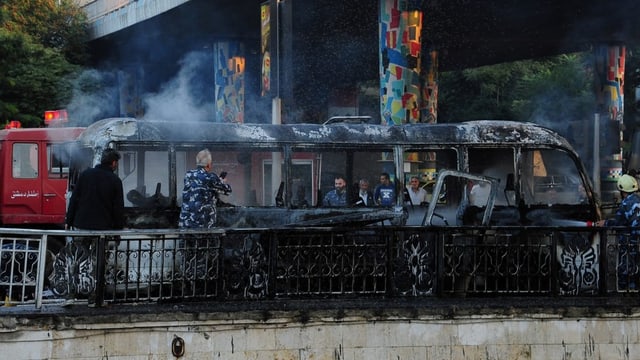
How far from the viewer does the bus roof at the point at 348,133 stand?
11.2 metres

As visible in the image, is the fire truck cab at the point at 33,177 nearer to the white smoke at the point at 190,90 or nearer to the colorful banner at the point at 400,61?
the colorful banner at the point at 400,61

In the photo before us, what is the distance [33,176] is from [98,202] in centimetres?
770

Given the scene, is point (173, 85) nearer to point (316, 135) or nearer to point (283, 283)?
point (316, 135)

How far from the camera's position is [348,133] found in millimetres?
11641

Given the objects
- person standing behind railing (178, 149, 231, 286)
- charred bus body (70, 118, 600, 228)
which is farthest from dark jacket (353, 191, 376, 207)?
person standing behind railing (178, 149, 231, 286)

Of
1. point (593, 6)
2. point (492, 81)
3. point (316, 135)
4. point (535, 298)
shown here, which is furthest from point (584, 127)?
point (492, 81)

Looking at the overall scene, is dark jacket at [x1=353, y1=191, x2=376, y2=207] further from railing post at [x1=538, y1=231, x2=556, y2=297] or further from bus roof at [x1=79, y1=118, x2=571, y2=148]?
railing post at [x1=538, y1=231, x2=556, y2=297]

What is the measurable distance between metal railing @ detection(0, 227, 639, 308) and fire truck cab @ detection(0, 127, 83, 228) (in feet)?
24.3

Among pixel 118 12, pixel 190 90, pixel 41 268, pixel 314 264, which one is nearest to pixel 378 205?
pixel 314 264

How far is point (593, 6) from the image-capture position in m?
28.0

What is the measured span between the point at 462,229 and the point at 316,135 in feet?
11.0

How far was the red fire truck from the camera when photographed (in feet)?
51.9

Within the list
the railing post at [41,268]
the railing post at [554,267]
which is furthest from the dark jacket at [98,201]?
the railing post at [554,267]

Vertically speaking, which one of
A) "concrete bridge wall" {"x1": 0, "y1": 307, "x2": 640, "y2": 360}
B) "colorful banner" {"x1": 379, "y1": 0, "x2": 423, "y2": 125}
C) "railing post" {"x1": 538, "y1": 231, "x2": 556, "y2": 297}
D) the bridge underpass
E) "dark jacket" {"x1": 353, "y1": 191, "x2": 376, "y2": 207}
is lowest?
"concrete bridge wall" {"x1": 0, "y1": 307, "x2": 640, "y2": 360}
